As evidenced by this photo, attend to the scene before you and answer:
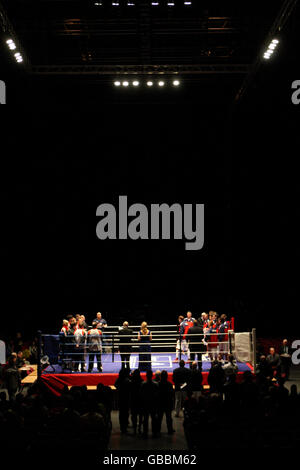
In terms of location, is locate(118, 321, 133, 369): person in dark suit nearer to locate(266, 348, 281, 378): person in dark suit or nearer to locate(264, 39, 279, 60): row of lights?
locate(266, 348, 281, 378): person in dark suit

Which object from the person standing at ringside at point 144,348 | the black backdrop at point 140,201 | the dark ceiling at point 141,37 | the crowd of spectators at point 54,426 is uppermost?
the dark ceiling at point 141,37

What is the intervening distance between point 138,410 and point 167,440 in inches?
31.0

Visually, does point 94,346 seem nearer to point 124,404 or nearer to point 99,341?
point 99,341

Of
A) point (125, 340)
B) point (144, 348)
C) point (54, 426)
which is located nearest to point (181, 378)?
point (144, 348)

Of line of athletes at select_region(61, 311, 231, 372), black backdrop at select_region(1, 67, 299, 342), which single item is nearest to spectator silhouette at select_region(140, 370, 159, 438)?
line of athletes at select_region(61, 311, 231, 372)

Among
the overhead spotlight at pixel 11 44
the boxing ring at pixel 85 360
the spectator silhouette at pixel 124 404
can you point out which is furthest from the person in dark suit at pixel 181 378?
the overhead spotlight at pixel 11 44

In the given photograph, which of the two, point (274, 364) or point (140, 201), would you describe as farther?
point (140, 201)

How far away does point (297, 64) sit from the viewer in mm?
14289

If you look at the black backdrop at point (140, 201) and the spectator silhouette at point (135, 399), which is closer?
the spectator silhouette at point (135, 399)

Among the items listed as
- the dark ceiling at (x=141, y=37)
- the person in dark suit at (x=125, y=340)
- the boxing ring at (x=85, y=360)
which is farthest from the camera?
the dark ceiling at (x=141, y=37)

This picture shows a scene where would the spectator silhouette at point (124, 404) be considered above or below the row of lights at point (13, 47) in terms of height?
below

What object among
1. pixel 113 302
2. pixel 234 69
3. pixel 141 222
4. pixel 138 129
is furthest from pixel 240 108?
pixel 113 302

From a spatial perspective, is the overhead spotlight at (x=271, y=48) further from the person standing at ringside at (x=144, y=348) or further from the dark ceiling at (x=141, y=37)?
the person standing at ringside at (x=144, y=348)

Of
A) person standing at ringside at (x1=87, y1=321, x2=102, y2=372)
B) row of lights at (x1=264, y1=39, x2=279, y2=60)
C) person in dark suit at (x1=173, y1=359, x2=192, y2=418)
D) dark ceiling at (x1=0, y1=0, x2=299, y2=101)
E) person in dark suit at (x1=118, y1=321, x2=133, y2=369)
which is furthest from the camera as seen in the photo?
row of lights at (x1=264, y1=39, x2=279, y2=60)
